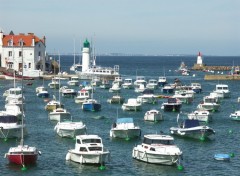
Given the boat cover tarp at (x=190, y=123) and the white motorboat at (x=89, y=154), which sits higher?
the boat cover tarp at (x=190, y=123)

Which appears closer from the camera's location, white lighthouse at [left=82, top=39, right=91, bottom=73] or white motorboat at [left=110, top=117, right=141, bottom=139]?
white motorboat at [left=110, top=117, right=141, bottom=139]

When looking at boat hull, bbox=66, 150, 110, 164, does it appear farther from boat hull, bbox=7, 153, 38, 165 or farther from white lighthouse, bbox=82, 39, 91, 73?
white lighthouse, bbox=82, 39, 91, 73

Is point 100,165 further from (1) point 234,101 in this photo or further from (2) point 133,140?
(1) point 234,101

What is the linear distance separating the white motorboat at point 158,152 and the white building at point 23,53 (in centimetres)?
10889

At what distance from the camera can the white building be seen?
518ft

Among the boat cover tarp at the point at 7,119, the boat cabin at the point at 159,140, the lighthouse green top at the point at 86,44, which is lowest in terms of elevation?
the boat cabin at the point at 159,140

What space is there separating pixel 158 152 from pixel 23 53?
11381 centimetres

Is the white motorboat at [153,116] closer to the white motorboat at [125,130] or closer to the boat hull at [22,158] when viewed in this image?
the white motorboat at [125,130]

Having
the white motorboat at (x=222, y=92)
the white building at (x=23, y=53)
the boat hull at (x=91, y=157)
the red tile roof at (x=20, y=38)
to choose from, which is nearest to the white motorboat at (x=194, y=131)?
the boat hull at (x=91, y=157)

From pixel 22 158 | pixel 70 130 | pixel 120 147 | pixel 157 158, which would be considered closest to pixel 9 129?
pixel 70 130

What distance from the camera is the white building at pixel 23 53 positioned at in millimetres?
157750

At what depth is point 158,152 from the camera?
4691 centimetres

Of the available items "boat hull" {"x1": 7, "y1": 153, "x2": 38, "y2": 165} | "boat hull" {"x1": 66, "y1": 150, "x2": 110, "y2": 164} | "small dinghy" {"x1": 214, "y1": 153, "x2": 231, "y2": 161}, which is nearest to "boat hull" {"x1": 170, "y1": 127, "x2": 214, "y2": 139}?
"small dinghy" {"x1": 214, "y1": 153, "x2": 231, "y2": 161}

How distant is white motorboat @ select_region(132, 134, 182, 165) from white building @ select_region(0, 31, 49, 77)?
109 m
